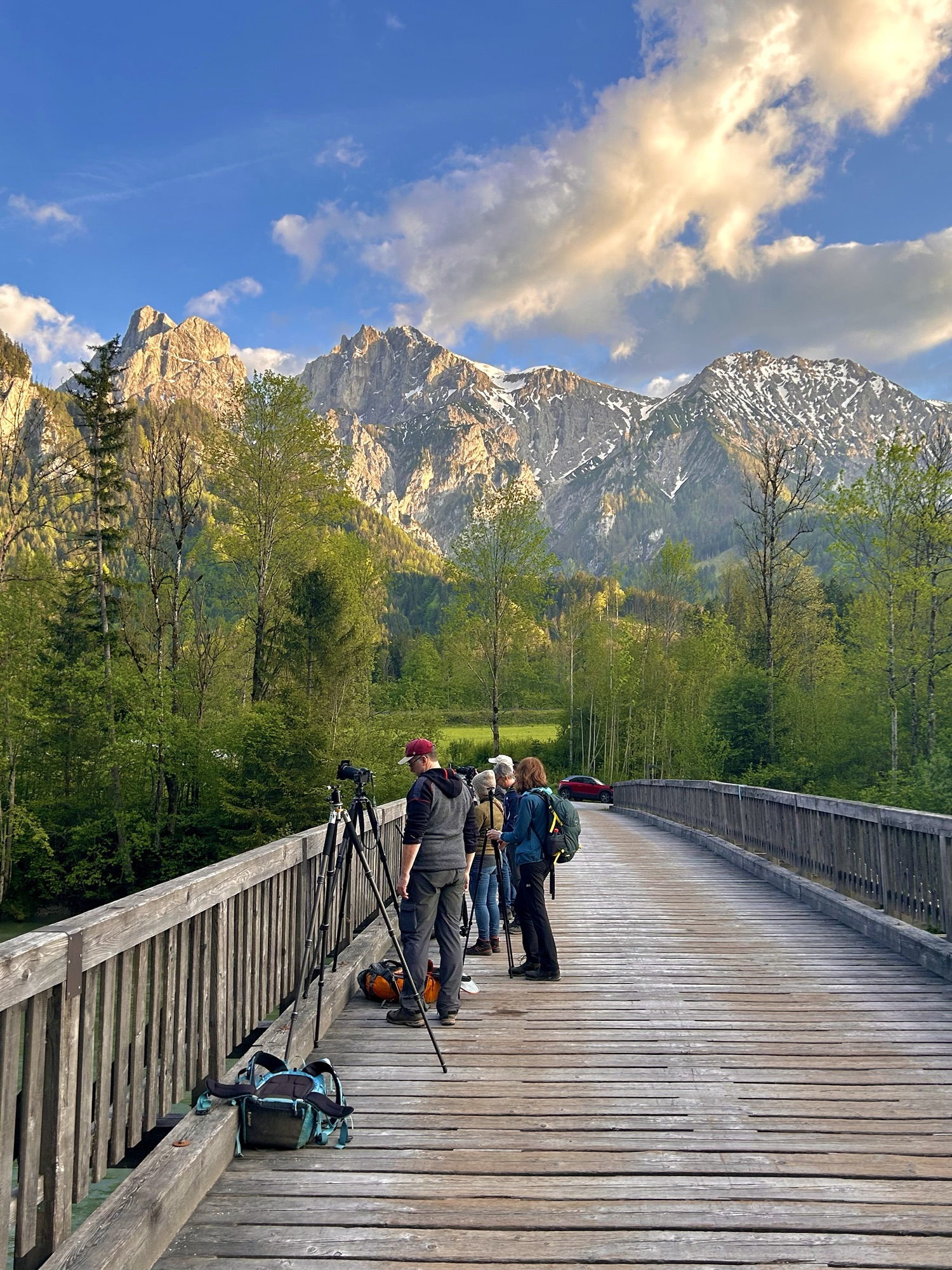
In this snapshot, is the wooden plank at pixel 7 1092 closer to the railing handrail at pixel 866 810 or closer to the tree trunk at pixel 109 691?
the railing handrail at pixel 866 810

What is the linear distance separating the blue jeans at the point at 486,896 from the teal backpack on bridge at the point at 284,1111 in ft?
12.2

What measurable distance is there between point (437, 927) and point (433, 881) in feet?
1.52

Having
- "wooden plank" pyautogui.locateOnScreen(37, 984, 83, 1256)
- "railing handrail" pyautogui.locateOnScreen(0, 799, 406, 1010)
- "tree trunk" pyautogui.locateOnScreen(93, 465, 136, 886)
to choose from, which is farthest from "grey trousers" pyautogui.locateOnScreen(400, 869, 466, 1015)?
"tree trunk" pyautogui.locateOnScreen(93, 465, 136, 886)

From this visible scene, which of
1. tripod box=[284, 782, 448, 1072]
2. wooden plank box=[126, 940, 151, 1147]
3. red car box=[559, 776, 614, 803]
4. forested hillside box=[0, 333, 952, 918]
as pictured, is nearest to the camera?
wooden plank box=[126, 940, 151, 1147]

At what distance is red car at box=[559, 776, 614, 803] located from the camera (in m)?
44.5

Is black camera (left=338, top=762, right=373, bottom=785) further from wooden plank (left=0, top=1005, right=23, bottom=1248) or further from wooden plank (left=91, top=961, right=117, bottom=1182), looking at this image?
wooden plank (left=0, top=1005, right=23, bottom=1248)

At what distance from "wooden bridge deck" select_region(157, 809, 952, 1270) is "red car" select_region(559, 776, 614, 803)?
37701 millimetres

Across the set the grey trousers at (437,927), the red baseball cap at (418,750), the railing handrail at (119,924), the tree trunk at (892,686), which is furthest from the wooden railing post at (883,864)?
the tree trunk at (892,686)

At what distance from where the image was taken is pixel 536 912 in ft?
23.2

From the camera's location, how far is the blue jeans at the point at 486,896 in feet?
25.3

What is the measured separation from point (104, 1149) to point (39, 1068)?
0.61 m

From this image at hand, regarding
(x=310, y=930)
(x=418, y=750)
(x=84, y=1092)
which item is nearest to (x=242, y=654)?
(x=418, y=750)

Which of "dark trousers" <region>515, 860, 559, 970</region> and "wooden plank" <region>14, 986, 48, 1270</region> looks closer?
"wooden plank" <region>14, 986, 48, 1270</region>

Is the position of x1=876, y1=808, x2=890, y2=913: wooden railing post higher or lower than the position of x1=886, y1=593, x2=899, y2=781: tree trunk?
lower
